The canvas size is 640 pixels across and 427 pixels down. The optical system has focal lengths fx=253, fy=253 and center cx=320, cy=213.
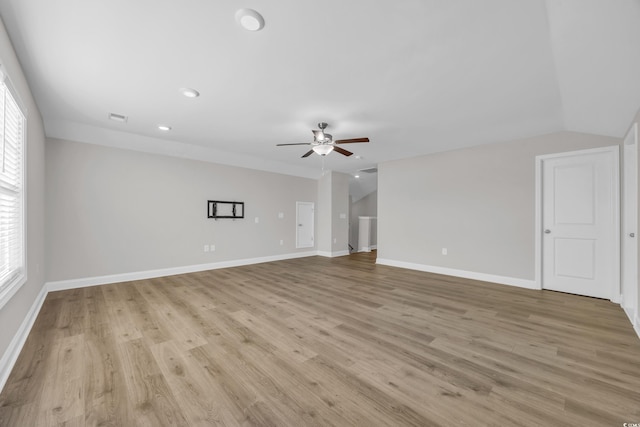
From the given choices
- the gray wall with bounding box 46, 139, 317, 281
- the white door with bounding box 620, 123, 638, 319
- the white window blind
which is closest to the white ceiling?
the white door with bounding box 620, 123, 638, 319

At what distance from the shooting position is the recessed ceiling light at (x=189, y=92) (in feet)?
9.16

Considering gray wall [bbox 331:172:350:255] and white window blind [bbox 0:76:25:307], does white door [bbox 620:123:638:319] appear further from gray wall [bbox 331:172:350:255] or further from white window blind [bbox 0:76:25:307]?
white window blind [bbox 0:76:25:307]

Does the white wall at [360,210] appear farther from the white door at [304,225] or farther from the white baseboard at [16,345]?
the white baseboard at [16,345]

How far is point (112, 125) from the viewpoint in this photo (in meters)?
3.91

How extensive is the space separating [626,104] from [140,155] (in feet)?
22.4

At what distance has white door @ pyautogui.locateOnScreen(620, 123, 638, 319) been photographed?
2979 millimetres

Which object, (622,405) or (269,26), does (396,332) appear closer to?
(622,405)

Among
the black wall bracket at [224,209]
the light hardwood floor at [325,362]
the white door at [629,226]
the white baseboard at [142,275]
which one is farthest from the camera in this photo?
the black wall bracket at [224,209]

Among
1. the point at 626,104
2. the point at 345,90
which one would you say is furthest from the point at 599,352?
the point at 345,90

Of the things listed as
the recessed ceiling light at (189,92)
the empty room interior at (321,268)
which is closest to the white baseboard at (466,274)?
the empty room interior at (321,268)

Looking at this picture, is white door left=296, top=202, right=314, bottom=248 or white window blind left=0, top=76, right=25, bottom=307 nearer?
white window blind left=0, top=76, right=25, bottom=307

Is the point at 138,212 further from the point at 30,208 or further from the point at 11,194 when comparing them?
the point at 11,194

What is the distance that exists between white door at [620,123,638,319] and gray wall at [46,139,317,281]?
625cm

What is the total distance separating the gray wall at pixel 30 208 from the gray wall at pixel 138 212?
1.24ft
